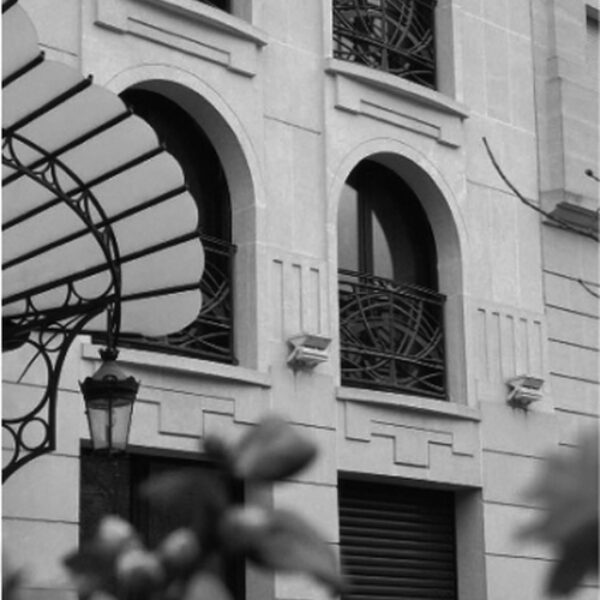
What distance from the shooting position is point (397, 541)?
14133mm

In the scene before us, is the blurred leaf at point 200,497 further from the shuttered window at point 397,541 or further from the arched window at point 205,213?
the shuttered window at point 397,541

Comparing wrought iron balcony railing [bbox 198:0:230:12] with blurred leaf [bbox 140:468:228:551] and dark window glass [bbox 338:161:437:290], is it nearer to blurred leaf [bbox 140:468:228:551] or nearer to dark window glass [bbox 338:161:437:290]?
dark window glass [bbox 338:161:437:290]

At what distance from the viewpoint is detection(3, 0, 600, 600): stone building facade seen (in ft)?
40.2

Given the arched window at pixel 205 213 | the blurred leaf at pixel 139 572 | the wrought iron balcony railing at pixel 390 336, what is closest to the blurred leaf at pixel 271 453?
the blurred leaf at pixel 139 572

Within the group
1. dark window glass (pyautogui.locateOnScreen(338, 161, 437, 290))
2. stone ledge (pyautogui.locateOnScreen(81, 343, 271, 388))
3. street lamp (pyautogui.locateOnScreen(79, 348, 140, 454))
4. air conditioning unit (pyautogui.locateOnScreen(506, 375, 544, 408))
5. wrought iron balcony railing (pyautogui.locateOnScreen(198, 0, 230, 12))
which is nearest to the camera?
street lamp (pyautogui.locateOnScreen(79, 348, 140, 454))

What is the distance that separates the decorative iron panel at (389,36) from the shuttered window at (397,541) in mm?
3896

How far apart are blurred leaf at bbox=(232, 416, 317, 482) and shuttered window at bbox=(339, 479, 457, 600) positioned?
40.4 feet

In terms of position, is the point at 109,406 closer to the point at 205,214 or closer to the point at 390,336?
the point at 205,214

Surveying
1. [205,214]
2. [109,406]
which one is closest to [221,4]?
[205,214]

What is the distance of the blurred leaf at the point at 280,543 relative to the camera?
1147 mm

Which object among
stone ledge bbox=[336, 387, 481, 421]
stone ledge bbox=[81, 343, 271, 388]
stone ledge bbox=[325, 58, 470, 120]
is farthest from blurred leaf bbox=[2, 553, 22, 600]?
stone ledge bbox=[325, 58, 470, 120]

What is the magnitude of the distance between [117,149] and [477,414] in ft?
19.6

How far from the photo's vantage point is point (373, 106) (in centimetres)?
1445

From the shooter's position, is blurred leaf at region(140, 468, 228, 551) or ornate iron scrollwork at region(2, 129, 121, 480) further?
ornate iron scrollwork at region(2, 129, 121, 480)
